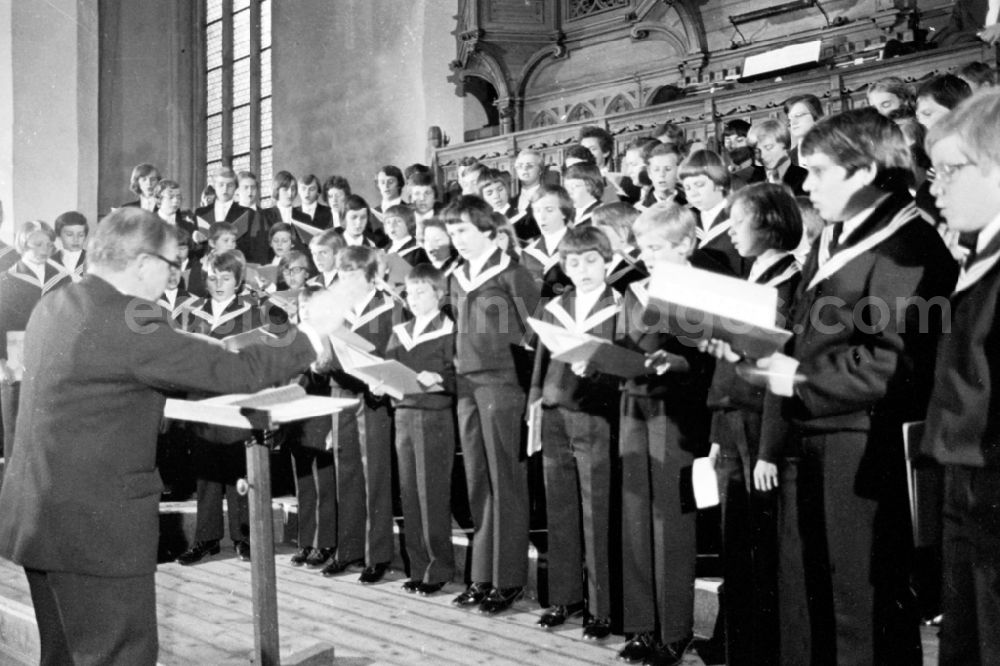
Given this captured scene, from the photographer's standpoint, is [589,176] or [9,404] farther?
[9,404]

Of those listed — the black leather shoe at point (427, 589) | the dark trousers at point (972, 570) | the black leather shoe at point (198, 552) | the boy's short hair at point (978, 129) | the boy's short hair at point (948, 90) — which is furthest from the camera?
the black leather shoe at point (198, 552)

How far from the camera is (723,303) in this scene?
233 cm

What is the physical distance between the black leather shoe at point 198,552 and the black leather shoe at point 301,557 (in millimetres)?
521

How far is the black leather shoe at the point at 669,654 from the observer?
134 inches

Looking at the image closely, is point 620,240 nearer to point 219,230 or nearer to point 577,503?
point 577,503

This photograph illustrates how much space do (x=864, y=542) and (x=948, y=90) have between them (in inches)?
85.2

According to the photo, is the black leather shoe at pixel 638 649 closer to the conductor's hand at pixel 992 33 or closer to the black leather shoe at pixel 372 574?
the black leather shoe at pixel 372 574

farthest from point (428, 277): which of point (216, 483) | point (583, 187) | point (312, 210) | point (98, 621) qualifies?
point (312, 210)

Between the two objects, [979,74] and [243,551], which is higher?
[979,74]

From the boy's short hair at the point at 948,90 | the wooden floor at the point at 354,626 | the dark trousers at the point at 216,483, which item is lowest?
the wooden floor at the point at 354,626

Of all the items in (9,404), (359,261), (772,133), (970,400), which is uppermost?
(772,133)

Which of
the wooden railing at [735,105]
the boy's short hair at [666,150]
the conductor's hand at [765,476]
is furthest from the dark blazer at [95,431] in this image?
the wooden railing at [735,105]

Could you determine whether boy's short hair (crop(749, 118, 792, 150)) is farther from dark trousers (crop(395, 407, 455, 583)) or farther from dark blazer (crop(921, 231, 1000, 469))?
dark blazer (crop(921, 231, 1000, 469))

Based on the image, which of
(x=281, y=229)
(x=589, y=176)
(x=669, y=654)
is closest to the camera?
(x=669, y=654)
